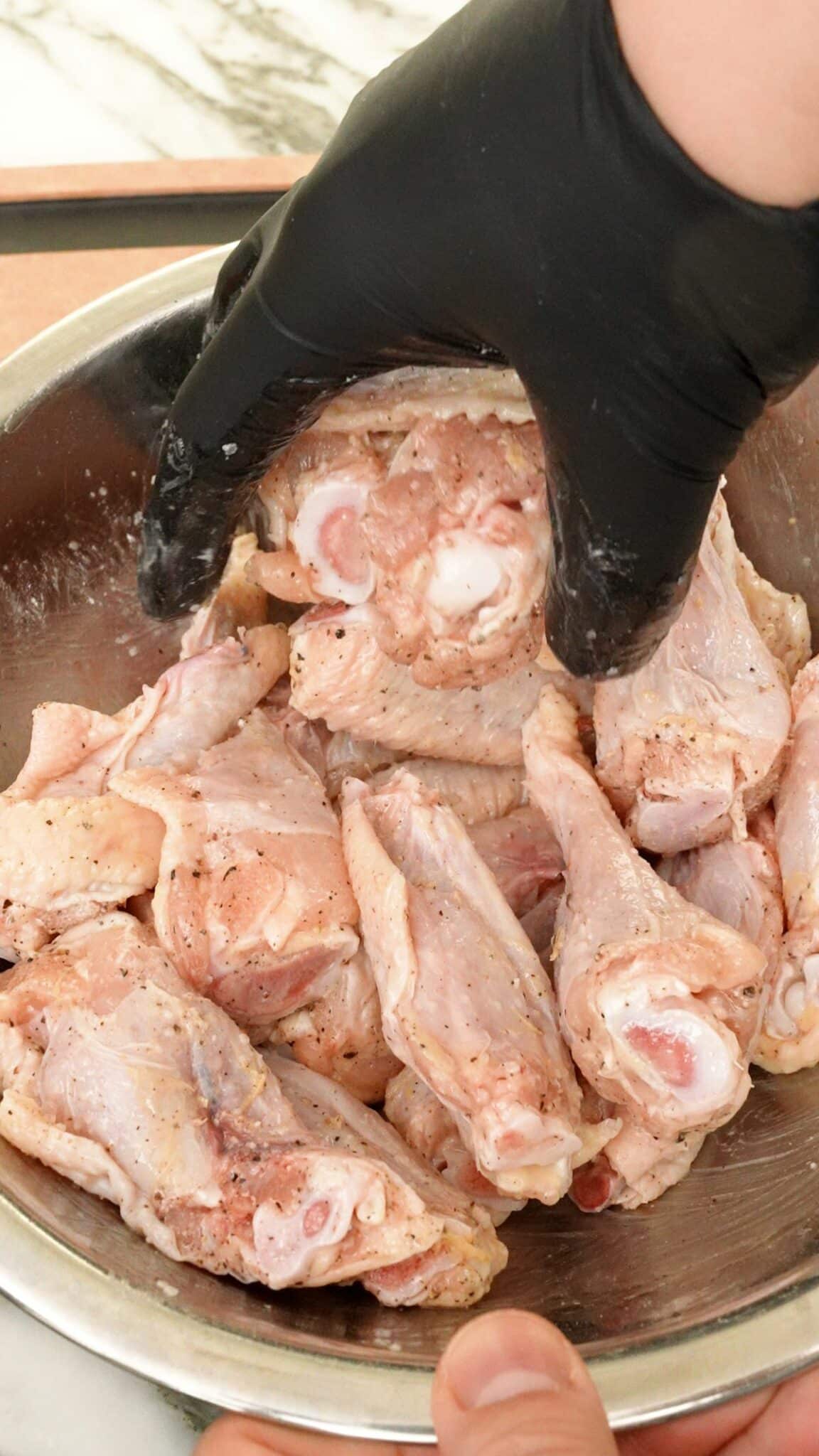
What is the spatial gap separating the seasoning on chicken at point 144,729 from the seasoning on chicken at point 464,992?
0.24 m

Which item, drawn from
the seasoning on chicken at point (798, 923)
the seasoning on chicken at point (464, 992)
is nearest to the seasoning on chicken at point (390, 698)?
the seasoning on chicken at point (464, 992)

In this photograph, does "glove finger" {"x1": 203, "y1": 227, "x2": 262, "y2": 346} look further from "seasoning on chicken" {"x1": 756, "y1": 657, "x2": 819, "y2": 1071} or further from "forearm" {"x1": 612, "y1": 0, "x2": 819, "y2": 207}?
"seasoning on chicken" {"x1": 756, "y1": 657, "x2": 819, "y2": 1071}

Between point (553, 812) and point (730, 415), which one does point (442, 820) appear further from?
point (730, 415)

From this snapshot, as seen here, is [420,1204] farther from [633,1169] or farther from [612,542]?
[612,542]

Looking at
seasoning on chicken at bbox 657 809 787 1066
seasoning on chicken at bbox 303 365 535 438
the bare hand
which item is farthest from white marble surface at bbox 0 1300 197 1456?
seasoning on chicken at bbox 303 365 535 438

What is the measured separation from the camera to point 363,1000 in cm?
138

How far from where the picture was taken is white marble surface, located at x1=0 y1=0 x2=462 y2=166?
2.44 m

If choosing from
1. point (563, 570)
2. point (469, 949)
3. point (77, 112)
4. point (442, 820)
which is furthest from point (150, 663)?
point (77, 112)

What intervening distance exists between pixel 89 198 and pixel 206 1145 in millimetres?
1655

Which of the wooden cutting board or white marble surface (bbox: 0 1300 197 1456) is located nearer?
white marble surface (bbox: 0 1300 197 1456)

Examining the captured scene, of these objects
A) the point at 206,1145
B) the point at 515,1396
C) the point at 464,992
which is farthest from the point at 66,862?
the point at 515,1396

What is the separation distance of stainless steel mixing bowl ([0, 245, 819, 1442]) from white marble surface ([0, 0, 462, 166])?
93cm

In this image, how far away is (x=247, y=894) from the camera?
1.32m

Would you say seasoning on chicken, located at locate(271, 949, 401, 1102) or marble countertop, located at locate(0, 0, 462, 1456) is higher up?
marble countertop, located at locate(0, 0, 462, 1456)
